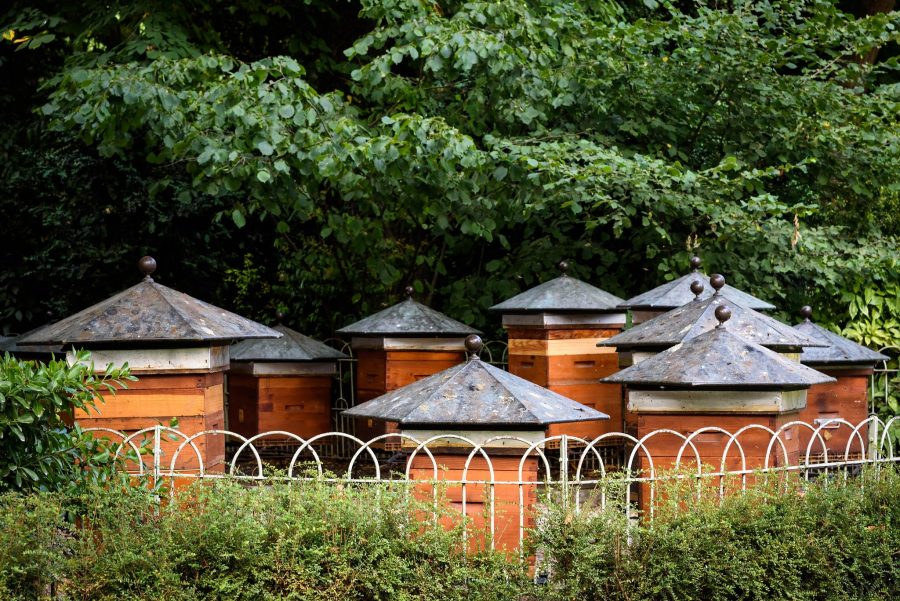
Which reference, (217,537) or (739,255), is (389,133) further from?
(217,537)

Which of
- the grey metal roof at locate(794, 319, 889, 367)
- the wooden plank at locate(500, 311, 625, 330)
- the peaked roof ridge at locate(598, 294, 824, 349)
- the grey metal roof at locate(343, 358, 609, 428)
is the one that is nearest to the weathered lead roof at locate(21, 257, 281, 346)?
the grey metal roof at locate(343, 358, 609, 428)

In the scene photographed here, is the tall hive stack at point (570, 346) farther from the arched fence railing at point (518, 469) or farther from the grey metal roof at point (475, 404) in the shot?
the grey metal roof at point (475, 404)

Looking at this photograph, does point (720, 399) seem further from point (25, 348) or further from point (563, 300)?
point (25, 348)

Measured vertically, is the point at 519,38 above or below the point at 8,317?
above

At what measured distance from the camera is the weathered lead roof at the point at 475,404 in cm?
543

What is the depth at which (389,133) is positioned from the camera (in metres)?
9.16

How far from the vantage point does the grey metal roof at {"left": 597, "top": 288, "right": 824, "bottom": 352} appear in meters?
6.89

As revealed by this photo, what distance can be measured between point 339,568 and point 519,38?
258 inches

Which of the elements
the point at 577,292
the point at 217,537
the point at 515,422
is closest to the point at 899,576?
the point at 515,422

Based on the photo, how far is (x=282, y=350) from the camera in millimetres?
9305

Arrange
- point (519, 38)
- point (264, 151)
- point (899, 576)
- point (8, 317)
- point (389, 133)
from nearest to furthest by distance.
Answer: point (899, 576) → point (264, 151) → point (389, 133) → point (519, 38) → point (8, 317)

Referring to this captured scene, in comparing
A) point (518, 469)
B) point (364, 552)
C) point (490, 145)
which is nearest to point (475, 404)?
point (518, 469)

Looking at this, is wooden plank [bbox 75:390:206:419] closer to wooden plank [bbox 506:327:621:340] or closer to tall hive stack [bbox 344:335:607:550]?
tall hive stack [bbox 344:335:607:550]

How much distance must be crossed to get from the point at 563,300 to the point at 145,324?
3.68 metres
